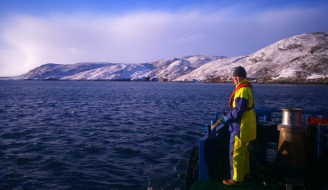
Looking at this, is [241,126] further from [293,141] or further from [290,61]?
[290,61]

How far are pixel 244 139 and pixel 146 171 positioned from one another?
19.1 ft

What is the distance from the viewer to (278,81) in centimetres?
13100

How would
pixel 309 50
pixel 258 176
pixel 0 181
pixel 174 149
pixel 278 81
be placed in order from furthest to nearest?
pixel 309 50, pixel 278 81, pixel 174 149, pixel 0 181, pixel 258 176

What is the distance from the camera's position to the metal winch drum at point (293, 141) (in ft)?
19.8

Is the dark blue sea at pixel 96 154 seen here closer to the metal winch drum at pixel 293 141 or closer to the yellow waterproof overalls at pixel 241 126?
the yellow waterproof overalls at pixel 241 126

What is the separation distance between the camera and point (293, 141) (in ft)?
19.9

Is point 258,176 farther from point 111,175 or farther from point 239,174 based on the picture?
point 111,175

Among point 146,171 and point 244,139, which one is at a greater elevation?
point 244,139

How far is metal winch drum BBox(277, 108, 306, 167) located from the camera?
6039mm

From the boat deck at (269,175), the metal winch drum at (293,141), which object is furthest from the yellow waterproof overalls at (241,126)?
the metal winch drum at (293,141)

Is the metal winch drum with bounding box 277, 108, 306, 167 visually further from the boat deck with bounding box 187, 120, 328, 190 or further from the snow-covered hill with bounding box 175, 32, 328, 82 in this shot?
the snow-covered hill with bounding box 175, 32, 328, 82

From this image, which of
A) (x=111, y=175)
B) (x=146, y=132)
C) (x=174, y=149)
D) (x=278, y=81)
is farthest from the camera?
(x=278, y=81)

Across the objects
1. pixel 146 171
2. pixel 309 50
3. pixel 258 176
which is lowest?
pixel 146 171

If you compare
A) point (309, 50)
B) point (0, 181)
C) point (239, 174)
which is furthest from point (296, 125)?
point (309, 50)
